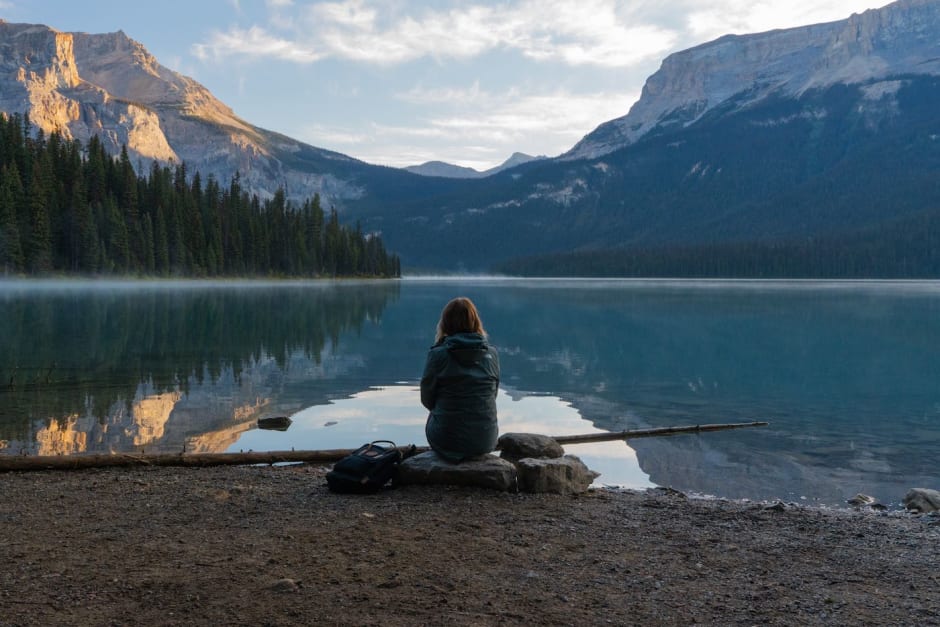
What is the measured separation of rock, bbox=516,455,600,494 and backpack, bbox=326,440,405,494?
1.64 metres

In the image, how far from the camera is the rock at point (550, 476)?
9.44 m

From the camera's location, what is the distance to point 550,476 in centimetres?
946

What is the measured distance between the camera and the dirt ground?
5504mm

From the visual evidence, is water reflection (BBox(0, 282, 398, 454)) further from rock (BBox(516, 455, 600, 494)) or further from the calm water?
rock (BBox(516, 455, 600, 494))

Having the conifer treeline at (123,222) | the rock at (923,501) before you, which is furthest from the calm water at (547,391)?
the conifer treeline at (123,222)

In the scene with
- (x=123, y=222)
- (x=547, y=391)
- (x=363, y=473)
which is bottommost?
(x=547, y=391)

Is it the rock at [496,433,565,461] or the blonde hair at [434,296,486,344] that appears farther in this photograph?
the rock at [496,433,565,461]

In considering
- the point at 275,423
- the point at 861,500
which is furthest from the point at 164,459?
the point at 861,500

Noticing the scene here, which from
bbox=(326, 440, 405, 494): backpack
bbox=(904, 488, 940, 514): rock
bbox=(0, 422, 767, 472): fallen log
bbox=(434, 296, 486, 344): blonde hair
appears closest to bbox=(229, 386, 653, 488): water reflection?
bbox=(0, 422, 767, 472): fallen log

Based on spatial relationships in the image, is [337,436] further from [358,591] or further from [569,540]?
[358,591]

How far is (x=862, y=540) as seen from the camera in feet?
25.7

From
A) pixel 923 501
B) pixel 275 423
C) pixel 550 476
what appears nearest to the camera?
pixel 550 476

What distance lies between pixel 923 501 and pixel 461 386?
640cm

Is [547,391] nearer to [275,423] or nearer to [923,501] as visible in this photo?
[275,423]
